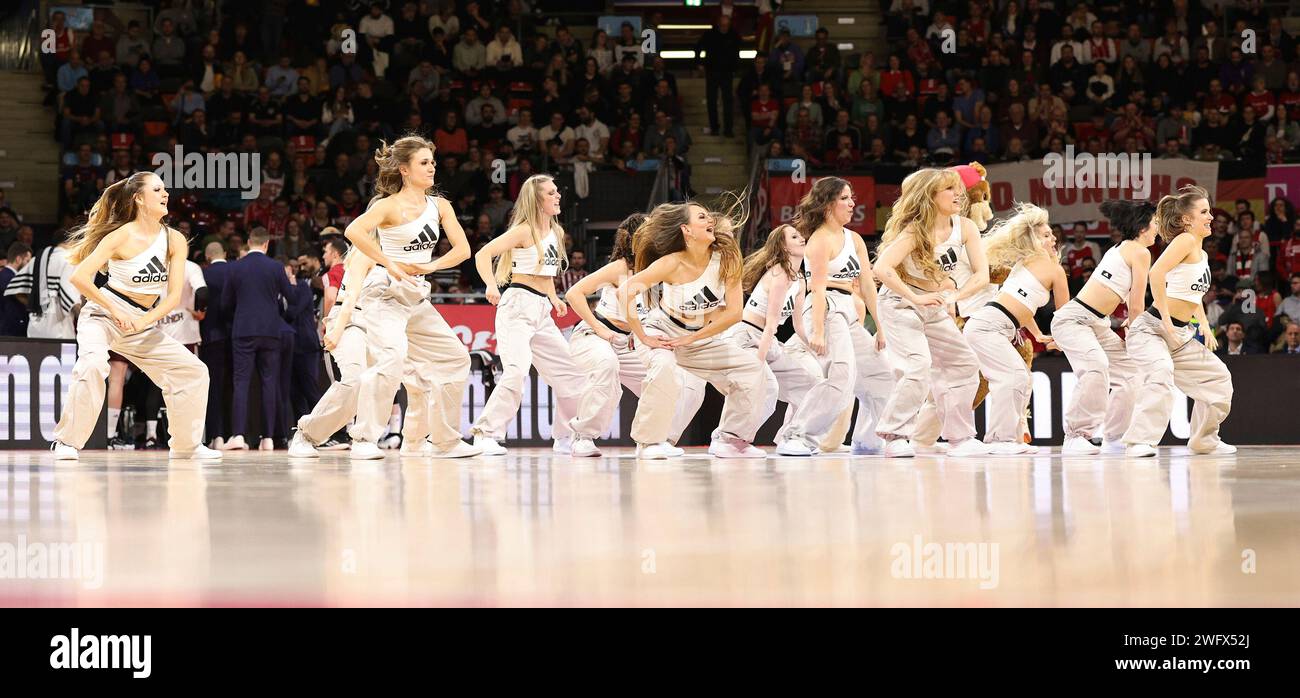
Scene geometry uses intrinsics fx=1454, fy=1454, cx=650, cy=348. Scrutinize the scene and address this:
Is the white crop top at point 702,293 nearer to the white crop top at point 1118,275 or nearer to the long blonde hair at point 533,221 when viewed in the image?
the long blonde hair at point 533,221

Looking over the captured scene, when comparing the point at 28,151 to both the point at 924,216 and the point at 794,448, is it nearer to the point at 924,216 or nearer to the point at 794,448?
the point at 794,448

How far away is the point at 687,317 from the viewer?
28.9 feet

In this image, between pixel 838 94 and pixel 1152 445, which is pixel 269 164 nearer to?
pixel 838 94

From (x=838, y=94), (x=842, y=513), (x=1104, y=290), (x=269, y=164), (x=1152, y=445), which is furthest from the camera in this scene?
(x=838, y=94)

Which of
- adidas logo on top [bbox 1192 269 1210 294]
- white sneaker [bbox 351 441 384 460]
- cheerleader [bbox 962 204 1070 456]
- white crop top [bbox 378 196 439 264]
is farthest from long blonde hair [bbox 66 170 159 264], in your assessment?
adidas logo on top [bbox 1192 269 1210 294]

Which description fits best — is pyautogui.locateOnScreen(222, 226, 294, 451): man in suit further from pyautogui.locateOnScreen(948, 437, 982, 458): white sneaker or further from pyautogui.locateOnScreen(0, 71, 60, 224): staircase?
pyautogui.locateOnScreen(0, 71, 60, 224): staircase

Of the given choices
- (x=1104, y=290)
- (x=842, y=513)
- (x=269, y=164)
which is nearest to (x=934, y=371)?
(x=1104, y=290)

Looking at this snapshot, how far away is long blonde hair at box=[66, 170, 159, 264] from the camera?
8.77 meters

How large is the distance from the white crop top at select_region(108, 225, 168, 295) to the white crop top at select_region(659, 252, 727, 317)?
310cm

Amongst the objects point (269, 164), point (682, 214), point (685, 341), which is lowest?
point (685, 341)

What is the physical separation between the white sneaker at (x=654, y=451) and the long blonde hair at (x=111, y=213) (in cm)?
338

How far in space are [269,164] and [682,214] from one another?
10.0 m

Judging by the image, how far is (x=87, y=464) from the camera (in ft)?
27.6

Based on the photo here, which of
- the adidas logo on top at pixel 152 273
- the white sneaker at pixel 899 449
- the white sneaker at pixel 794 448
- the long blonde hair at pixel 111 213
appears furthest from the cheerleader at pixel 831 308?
the long blonde hair at pixel 111 213
